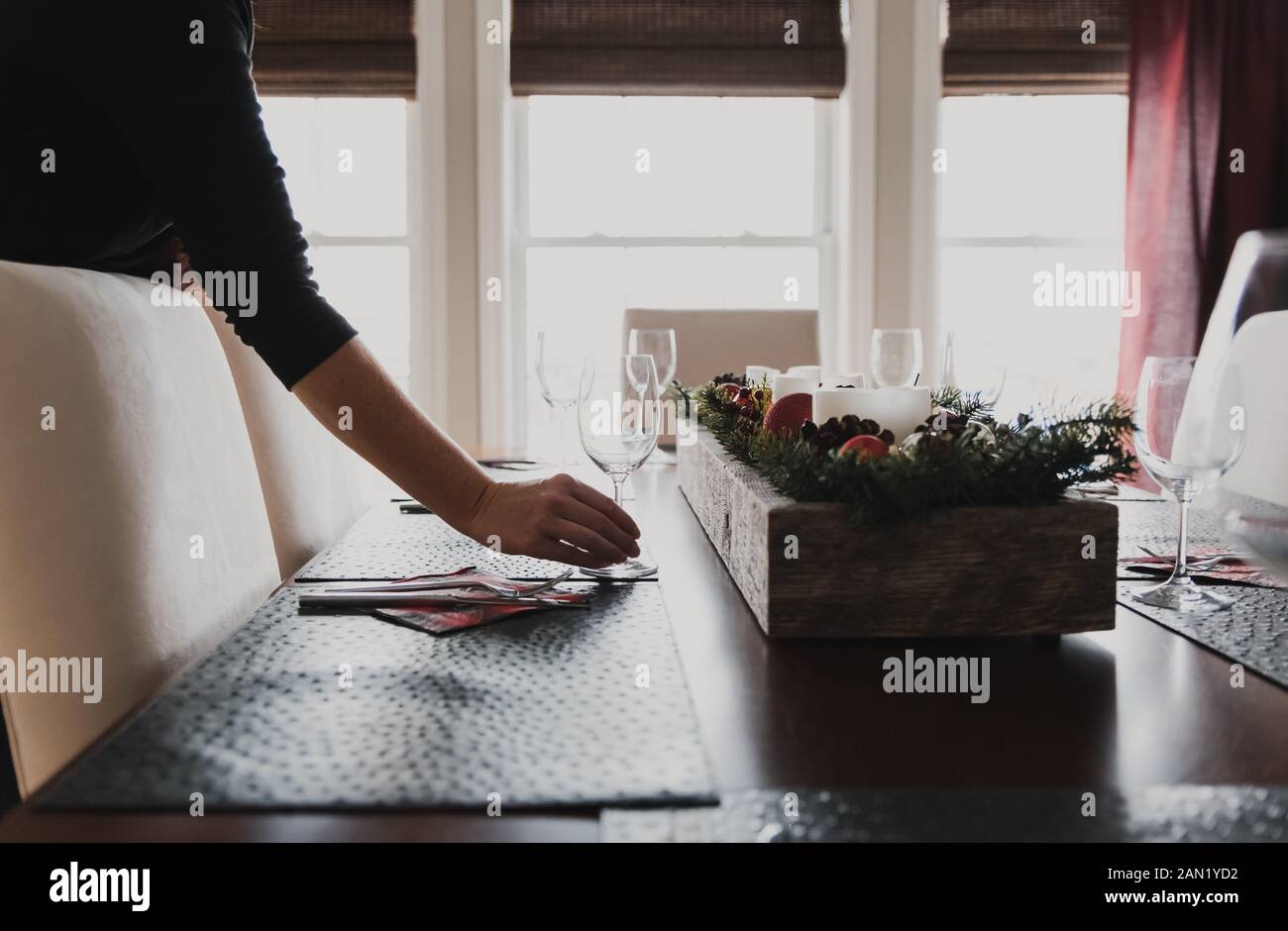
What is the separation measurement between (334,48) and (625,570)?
10.3 ft

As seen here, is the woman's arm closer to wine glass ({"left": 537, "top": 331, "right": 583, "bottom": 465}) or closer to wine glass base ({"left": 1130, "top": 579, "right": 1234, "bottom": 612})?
wine glass base ({"left": 1130, "top": 579, "right": 1234, "bottom": 612})

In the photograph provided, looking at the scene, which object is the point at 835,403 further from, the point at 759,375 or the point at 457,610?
the point at 759,375

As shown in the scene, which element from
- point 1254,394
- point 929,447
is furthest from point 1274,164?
point 929,447

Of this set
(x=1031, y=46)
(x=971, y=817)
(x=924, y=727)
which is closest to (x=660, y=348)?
(x=924, y=727)

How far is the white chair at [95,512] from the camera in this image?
0.89 metres

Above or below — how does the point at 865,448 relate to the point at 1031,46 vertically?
below

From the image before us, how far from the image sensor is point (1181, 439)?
0.91 metres

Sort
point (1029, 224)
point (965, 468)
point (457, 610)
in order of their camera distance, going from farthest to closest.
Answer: point (1029, 224) → point (457, 610) → point (965, 468)

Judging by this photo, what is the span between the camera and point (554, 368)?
5.33 feet

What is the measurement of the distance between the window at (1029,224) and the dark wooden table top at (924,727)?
3.26 meters

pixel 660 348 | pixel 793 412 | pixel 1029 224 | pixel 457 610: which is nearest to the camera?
pixel 457 610
